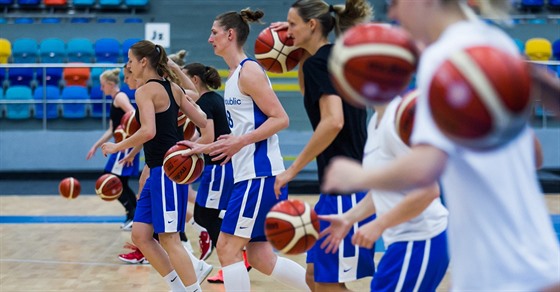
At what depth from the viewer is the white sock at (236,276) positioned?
4621mm

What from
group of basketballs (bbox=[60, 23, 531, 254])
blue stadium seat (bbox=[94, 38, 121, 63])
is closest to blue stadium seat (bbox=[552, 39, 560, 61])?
blue stadium seat (bbox=[94, 38, 121, 63])

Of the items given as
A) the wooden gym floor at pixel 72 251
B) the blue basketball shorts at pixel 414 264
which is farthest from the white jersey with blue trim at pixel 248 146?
the blue basketball shorts at pixel 414 264

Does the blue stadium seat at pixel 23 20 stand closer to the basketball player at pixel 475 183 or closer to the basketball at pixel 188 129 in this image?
the basketball at pixel 188 129

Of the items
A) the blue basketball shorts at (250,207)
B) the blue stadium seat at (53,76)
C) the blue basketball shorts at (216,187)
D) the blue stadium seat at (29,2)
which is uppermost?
the blue basketball shorts at (250,207)

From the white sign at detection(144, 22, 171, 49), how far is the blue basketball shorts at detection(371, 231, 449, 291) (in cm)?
1099

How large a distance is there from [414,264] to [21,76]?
11.9 metres

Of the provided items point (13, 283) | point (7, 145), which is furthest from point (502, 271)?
point (7, 145)

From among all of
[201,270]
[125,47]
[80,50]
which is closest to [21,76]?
[80,50]

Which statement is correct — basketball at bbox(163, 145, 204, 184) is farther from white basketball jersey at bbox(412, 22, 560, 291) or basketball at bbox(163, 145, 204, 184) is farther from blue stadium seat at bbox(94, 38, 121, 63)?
blue stadium seat at bbox(94, 38, 121, 63)

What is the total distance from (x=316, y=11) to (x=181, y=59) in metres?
3.59

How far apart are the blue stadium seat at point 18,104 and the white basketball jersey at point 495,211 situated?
12.2 metres

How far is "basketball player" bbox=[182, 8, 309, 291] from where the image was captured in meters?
4.59

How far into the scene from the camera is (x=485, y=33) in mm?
1962

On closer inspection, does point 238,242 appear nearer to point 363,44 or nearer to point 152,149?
point 152,149
